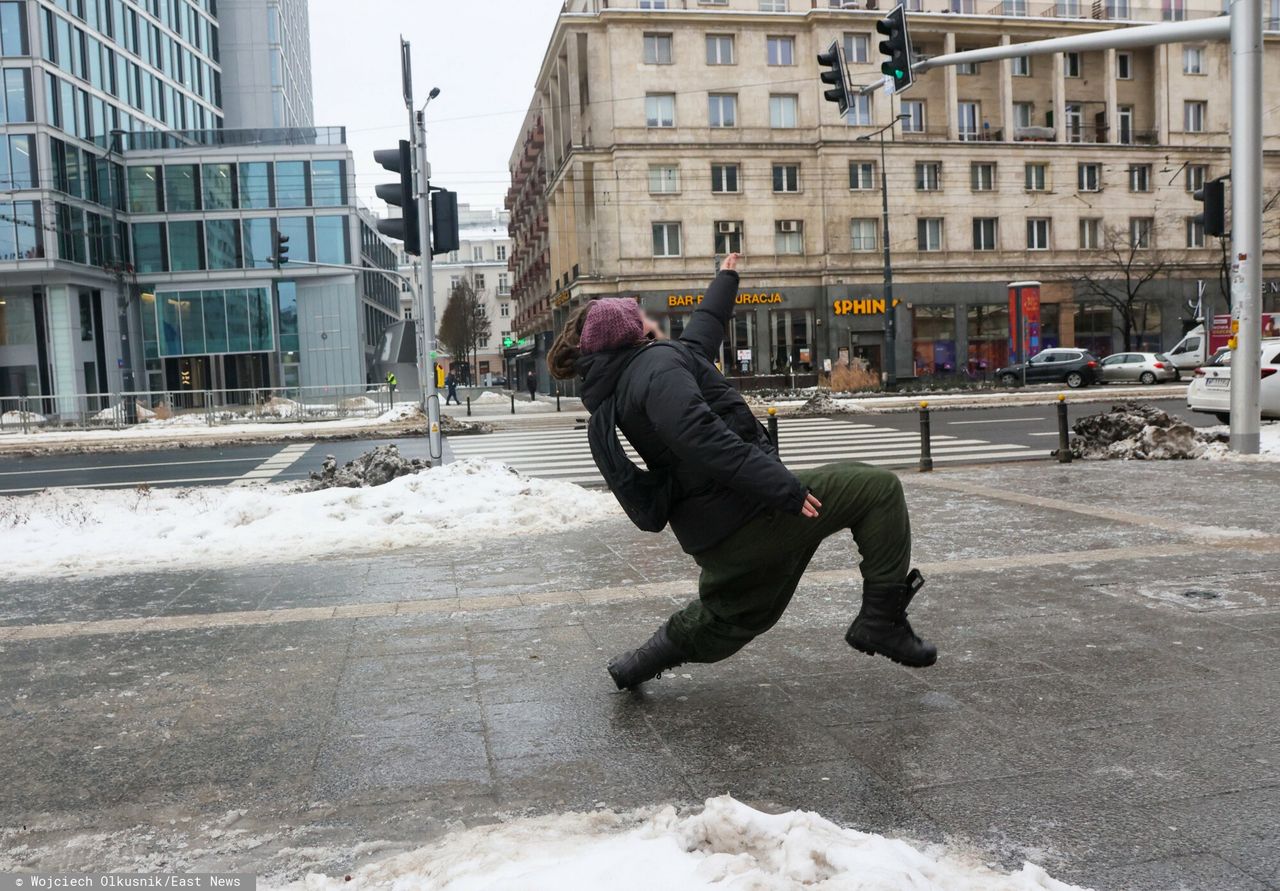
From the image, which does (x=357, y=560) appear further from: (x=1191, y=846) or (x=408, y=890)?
(x=1191, y=846)

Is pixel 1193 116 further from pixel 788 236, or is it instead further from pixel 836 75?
pixel 836 75

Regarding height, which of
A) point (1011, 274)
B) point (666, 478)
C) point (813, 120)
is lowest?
point (666, 478)

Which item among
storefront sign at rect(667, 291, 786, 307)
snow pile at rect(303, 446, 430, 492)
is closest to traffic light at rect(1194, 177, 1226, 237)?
snow pile at rect(303, 446, 430, 492)

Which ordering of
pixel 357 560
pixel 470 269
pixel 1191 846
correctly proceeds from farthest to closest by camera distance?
pixel 470 269 → pixel 357 560 → pixel 1191 846

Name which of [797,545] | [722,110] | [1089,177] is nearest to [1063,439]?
[797,545]

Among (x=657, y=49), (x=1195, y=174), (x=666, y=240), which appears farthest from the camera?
(x=1195, y=174)

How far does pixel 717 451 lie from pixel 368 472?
830 centimetres

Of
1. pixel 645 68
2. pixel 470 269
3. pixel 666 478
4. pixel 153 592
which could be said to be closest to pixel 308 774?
pixel 666 478

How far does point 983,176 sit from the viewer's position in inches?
1822

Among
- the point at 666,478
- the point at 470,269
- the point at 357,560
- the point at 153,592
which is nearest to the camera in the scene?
the point at 666,478

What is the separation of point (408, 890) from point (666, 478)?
1.69 m

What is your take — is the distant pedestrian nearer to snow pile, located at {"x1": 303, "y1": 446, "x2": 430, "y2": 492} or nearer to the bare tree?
snow pile, located at {"x1": 303, "y1": 446, "x2": 430, "y2": 492}

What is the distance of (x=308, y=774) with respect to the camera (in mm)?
3531

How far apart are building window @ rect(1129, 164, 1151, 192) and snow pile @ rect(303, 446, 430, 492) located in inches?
1787
